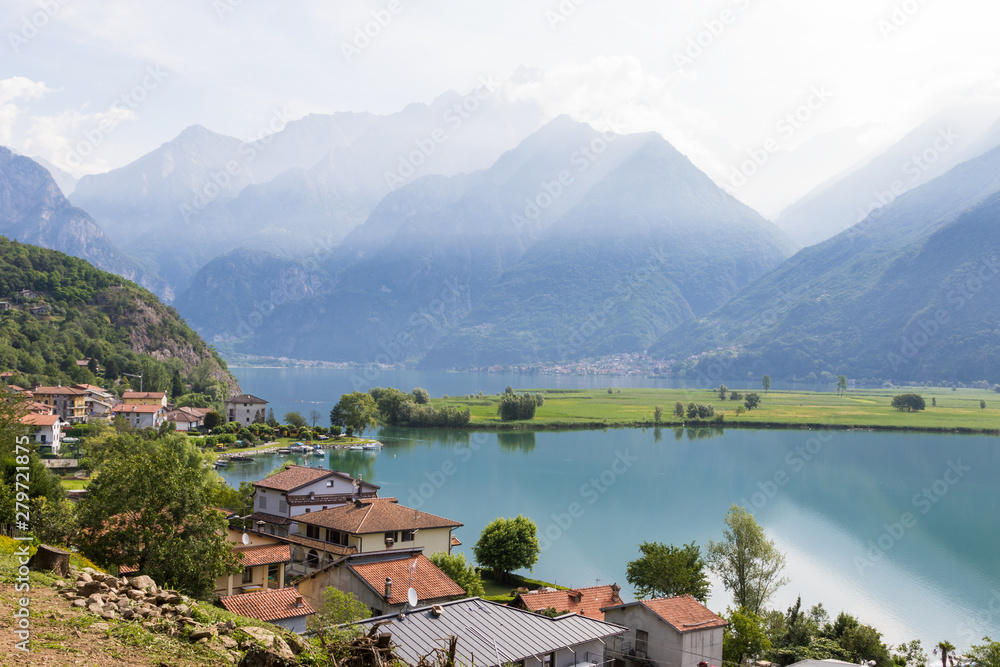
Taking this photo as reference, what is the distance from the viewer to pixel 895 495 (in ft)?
143

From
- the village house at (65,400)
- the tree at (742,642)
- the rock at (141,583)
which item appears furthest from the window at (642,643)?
the village house at (65,400)

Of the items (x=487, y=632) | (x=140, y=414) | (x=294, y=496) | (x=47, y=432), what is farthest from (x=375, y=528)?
(x=140, y=414)

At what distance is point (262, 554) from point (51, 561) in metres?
8.17

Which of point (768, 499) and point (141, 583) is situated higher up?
point (141, 583)

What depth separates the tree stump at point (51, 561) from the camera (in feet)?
27.3

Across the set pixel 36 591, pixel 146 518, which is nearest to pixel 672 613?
pixel 146 518

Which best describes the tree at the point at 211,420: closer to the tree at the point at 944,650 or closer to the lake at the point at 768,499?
the lake at the point at 768,499

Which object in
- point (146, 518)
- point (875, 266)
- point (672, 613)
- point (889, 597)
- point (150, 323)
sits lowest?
point (889, 597)

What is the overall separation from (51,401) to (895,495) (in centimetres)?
5574

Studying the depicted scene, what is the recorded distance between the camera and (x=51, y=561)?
8344mm

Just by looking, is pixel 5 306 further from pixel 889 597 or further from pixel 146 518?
pixel 889 597

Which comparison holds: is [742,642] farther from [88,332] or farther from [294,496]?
[88,332]

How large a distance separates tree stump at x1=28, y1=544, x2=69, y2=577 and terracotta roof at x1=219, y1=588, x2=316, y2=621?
451cm

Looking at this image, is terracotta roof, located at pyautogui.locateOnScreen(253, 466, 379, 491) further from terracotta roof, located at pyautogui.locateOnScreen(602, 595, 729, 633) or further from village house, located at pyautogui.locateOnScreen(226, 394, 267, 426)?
village house, located at pyautogui.locateOnScreen(226, 394, 267, 426)
